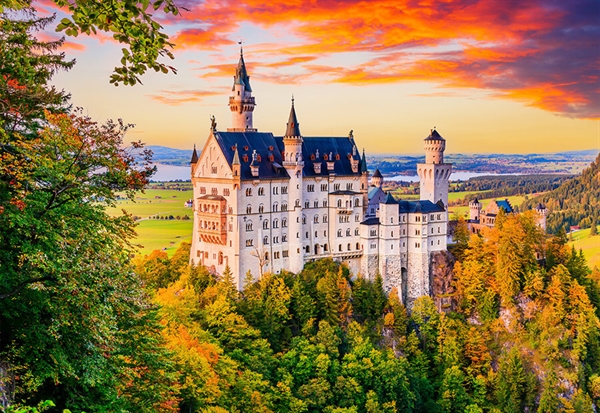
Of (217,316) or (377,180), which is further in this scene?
(377,180)

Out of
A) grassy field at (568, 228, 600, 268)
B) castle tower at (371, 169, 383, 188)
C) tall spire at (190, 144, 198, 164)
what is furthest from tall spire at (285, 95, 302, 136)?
grassy field at (568, 228, 600, 268)

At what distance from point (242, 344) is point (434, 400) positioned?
2295 centimetres

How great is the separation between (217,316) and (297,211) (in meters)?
16.9

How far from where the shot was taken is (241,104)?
8412 cm

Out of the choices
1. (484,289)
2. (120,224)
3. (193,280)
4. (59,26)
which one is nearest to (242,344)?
(193,280)

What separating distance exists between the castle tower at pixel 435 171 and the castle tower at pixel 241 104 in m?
23.1

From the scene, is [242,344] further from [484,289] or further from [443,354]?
[484,289]

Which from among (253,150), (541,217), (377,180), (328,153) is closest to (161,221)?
(377,180)

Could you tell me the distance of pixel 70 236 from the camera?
24875mm

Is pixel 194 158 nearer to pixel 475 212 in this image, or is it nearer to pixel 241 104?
pixel 241 104

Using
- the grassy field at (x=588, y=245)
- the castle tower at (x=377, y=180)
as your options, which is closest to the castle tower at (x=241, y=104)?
the castle tower at (x=377, y=180)

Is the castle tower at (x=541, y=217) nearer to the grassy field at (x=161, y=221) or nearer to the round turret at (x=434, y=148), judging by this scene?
the round turret at (x=434, y=148)

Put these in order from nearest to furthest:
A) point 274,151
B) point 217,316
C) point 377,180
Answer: point 217,316
point 274,151
point 377,180

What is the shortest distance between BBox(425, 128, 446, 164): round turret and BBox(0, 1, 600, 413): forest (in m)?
10.3
